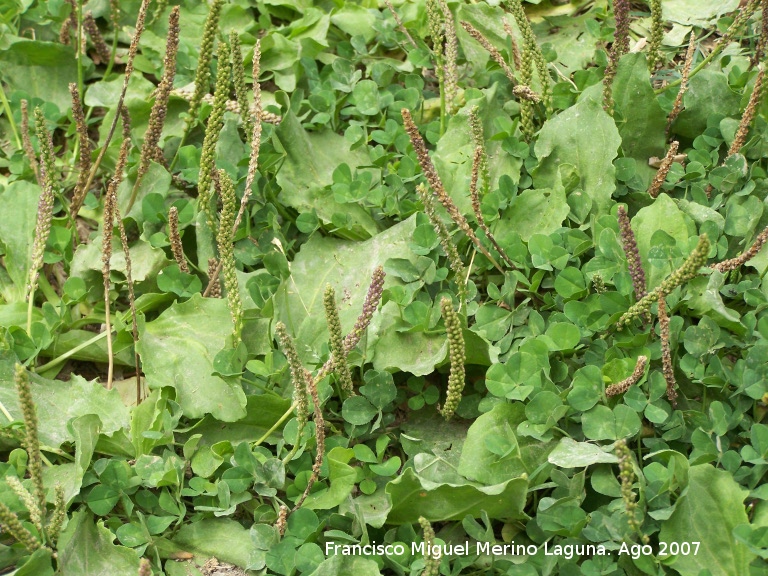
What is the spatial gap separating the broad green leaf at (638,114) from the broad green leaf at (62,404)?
1797 mm

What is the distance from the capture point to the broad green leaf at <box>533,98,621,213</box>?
2590mm

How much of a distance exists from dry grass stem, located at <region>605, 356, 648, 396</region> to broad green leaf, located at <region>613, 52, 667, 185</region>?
0.84 meters

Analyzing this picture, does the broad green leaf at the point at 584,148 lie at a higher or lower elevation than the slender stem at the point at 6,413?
higher

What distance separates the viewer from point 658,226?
2.46 meters

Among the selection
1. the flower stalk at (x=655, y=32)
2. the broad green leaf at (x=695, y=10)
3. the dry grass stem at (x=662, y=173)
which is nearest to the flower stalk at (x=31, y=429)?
the dry grass stem at (x=662, y=173)

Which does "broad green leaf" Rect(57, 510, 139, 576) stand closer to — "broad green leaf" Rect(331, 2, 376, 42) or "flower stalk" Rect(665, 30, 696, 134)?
"broad green leaf" Rect(331, 2, 376, 42)

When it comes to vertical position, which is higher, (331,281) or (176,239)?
(176,239)

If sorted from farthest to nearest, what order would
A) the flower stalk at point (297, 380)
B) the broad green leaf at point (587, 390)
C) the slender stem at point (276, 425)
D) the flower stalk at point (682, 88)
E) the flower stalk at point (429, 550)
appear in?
the flower stalk at point (682, 88), the slender stem at point (276, 425), the broad green leaf at point (587, 390), the flower stalk at point (297, 380), the flower stalk at point (429, 550)

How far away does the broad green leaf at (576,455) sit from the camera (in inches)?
80.6

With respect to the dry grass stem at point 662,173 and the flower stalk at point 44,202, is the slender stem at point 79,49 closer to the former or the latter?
the flower stalk at point 44,202

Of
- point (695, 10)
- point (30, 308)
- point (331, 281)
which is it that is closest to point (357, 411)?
point (331, 281)

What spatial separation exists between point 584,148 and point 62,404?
5.83ft

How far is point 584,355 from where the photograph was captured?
2.32 metres

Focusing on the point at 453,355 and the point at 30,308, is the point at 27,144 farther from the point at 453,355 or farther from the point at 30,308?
the point at 453,355
